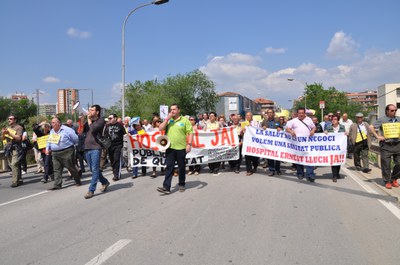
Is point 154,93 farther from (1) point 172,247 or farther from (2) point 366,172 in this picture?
(1) point 172,247

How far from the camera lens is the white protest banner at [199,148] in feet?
34.3

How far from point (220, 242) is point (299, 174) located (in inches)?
215

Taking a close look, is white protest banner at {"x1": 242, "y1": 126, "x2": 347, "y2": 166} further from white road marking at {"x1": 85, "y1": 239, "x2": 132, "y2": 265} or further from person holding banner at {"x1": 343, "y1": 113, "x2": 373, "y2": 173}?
white road marking at {"x1": 85, "y1": 239, "x2": 132, "y2": 265}

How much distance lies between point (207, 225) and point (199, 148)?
5.83 m

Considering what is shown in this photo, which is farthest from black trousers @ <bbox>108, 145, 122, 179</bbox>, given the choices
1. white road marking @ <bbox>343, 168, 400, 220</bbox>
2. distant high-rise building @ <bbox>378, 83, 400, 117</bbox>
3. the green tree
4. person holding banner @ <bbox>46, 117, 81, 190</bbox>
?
distant high-rise building @ <bbox>378, 83, 400, 117</bbox>

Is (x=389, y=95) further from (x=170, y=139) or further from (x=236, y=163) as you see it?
(x=170, y=139)

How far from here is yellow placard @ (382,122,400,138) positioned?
7.59 metres

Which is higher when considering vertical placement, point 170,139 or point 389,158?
point 170,139

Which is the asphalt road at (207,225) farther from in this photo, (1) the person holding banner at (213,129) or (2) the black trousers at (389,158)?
(1) the person holding banner at (213,129)

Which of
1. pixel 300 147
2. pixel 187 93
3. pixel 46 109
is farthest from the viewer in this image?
pixel 46 109

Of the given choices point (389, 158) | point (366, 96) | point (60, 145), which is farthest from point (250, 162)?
point (366, 96)

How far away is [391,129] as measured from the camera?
7.67 meters

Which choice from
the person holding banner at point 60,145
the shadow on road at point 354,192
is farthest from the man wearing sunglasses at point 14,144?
the shadow on road at point 354,192

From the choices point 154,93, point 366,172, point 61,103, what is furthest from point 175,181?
point 61,103
